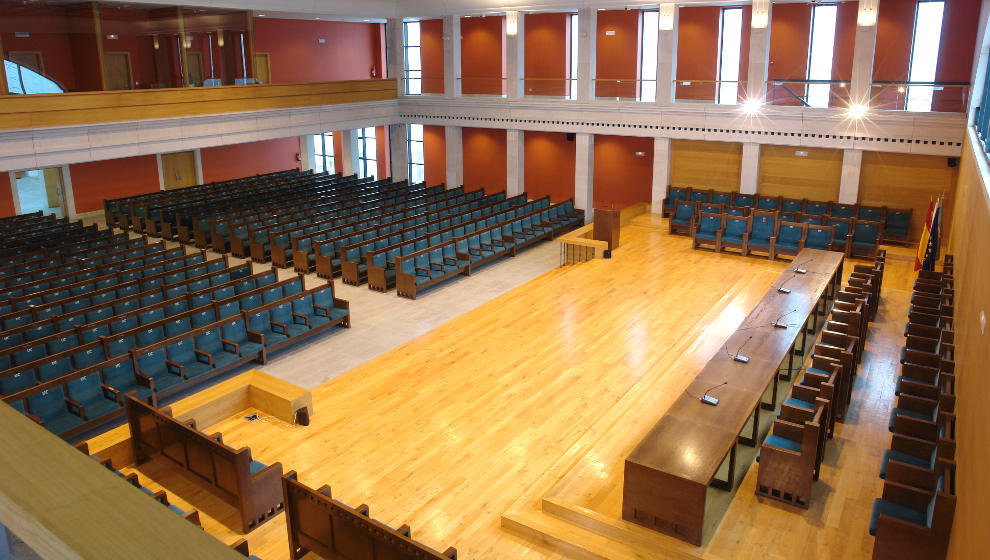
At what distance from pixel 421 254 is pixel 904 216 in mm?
9401

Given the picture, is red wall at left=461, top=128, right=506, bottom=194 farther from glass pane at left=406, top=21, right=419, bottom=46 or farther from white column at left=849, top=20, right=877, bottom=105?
white column at left=849, top=20, right=877, bottom=105

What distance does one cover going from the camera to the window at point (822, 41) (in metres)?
15.6

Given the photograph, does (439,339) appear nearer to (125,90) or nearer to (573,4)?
(125,90)

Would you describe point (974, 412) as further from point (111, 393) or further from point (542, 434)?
point (111, 393)

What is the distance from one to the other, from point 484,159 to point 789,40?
29.1 ft

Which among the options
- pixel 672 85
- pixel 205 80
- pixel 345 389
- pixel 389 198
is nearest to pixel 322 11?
pixel 205 80

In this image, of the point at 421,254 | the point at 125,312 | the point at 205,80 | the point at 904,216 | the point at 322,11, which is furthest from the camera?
the point at 322,11

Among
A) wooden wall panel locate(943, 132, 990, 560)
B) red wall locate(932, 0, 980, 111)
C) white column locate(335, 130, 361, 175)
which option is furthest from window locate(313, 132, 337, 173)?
wooden wall panel locate(943, 132, 990, 560)

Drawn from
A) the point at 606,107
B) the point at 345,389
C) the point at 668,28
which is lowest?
the point at 345,389

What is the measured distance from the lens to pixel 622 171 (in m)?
19.2

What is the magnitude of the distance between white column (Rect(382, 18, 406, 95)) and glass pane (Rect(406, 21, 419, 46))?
54 centimetres

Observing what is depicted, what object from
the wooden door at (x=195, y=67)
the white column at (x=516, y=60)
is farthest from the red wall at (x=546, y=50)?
the wooden door at (x=195, y=67)

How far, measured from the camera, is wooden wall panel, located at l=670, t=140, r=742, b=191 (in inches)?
651

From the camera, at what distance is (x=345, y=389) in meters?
8.67
